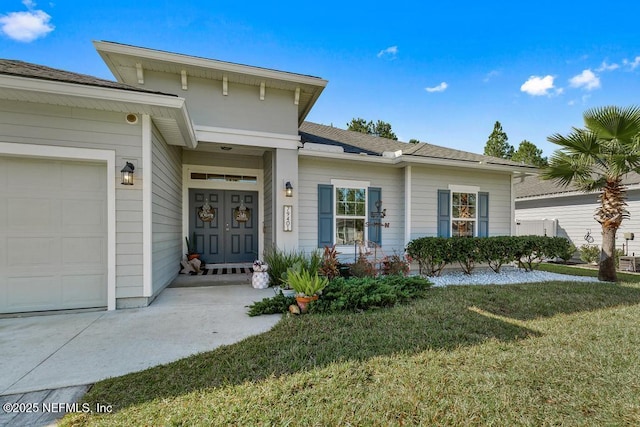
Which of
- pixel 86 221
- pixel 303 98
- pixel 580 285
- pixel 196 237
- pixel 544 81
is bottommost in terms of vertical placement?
pixel 580 285

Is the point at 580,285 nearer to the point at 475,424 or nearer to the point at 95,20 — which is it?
the point at 475,424

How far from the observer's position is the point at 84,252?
410 cm

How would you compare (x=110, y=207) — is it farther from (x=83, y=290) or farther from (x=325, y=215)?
(x=325, y=215)

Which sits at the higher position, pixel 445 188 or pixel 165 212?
pixel 445 188

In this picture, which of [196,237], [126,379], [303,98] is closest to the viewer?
[126,379]

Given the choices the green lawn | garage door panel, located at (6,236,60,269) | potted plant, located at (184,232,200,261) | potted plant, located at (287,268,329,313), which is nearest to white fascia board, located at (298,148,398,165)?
potted plant, located at (287,268,329,313)

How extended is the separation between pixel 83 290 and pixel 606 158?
1064 cm

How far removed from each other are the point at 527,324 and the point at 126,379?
4558 millimetres

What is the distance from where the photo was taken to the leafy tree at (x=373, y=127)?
Result: 23812mm

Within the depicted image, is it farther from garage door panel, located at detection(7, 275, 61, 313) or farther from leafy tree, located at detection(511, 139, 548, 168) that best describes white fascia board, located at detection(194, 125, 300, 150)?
leafy tree, located at detection(511, 139, 548, 168)

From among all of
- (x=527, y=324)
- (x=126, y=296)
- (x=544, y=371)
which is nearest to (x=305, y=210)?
(x=126, y=296)

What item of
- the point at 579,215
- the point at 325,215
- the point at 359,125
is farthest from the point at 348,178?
the point at 359,125

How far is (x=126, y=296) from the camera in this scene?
4211 millimetres

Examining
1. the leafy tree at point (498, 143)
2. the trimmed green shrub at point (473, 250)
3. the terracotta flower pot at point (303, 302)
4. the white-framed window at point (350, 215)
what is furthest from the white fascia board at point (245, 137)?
the leafy tree at point (498, 143)
